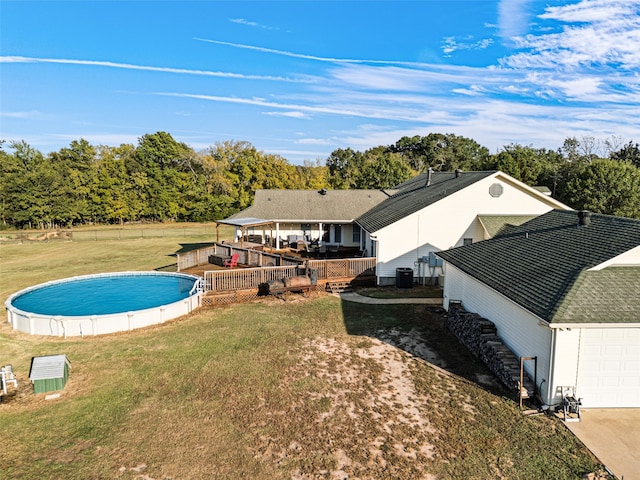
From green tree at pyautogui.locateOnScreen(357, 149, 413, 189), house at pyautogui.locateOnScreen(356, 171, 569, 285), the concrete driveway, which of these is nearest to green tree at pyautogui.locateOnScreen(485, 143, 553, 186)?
green tree at pyautogui.locateOnScreen(357, 149, 413, 189)

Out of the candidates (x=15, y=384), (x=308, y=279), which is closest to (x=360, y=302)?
(x=308, y=279)

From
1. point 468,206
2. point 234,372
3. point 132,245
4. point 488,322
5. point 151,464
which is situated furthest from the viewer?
point 132,245

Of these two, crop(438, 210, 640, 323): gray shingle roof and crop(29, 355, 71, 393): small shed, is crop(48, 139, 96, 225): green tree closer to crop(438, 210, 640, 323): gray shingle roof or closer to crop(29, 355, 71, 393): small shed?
crop(29, 355, 71, 393): small shed

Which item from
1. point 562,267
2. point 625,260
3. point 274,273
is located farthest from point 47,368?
point 625,260

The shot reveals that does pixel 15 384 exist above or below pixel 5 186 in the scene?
below

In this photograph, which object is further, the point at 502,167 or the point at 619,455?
the point at 502,167

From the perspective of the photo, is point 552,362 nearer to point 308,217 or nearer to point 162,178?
point 308,217

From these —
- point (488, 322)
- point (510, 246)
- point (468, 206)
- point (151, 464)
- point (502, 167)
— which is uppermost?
point (502, 167)

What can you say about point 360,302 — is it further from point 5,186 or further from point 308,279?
point 5,186

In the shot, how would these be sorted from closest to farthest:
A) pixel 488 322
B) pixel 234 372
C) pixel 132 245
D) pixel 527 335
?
pixel 527 335
pixel 234 372
pixel 488 322
pixel 132 245
